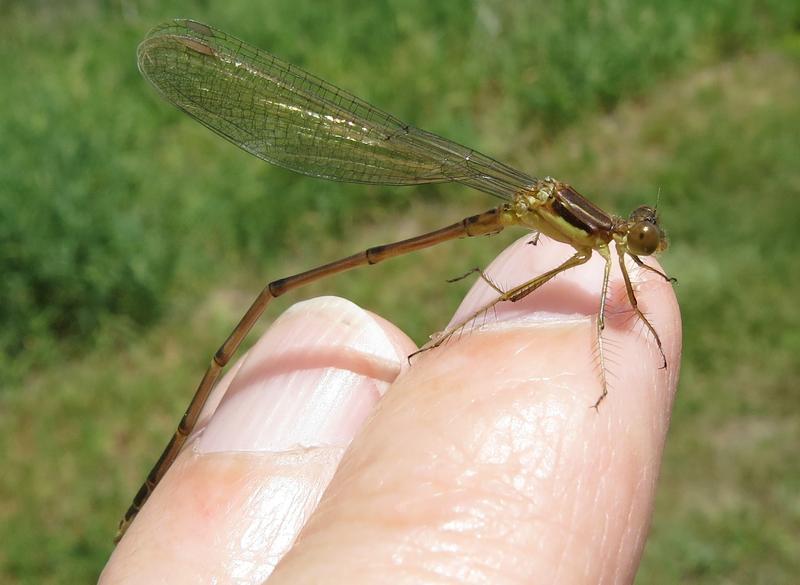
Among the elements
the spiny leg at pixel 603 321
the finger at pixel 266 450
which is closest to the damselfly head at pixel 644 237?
the spiny leg at pixel 603 321

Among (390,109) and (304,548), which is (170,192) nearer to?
(390,109)

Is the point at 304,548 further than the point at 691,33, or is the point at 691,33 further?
the point at 691,33

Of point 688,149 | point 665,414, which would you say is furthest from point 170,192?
point 665,414

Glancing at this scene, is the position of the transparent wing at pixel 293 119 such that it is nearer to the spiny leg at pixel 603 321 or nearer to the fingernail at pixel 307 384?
the spiny leg at pixel 603 321

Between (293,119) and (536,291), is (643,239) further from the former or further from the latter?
(293,119)

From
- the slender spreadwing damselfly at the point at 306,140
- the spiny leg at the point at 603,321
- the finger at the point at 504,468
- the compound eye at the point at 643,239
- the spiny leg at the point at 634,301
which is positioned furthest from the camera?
the slender spreadwing damselfly at the point at 306,140

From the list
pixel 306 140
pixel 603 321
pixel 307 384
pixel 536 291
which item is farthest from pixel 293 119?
pixel 603 321
